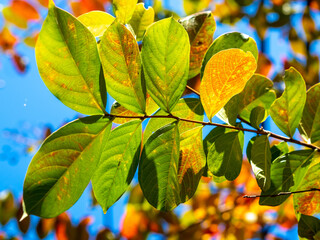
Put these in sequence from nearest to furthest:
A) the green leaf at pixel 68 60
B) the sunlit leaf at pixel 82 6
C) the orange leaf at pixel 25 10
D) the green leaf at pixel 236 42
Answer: the green leaf at pixel 68 60, the green leaf at pixel 236 42, the sunlit leaf at pixel 82 6, the orange leaf at pixel 25 10

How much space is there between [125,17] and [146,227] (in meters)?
1.07

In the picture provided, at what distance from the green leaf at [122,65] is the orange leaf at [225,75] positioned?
0.28 ft

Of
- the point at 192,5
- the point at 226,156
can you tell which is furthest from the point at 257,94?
the point at 192,5

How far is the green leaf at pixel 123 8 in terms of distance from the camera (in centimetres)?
50

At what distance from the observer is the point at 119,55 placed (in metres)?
0.41

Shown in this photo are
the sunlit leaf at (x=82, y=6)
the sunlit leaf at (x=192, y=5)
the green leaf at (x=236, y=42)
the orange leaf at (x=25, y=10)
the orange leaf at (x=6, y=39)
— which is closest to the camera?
the green leaf at (x=236, y=42)

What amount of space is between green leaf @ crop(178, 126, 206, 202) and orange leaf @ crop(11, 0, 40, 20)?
4.94ft

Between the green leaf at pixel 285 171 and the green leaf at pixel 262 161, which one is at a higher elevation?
Result: the green leaf at pixel 262 161

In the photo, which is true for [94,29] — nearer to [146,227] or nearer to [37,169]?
[37,169]

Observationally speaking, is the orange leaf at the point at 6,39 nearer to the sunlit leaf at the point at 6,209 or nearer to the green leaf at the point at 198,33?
the sunlit leaf at the point at 6,209

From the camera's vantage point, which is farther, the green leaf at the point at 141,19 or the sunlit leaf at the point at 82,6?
the sunlit leaf at the point at 82,6

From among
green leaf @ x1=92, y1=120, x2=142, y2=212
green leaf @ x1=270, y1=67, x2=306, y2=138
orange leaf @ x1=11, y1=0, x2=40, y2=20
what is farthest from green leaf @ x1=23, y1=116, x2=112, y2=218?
orange leaf @ x1=11, y1=0, x2=40, y2=20

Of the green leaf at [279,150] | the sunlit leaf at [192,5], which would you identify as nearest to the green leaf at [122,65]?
the green leaf at [279,150]

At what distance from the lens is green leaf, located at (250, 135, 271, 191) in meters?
0.41
